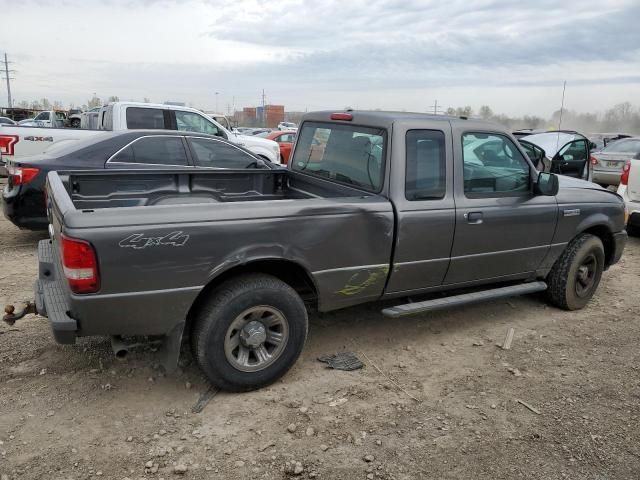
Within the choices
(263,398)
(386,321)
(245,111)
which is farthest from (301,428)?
(245,111)

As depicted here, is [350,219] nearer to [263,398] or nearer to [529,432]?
[263,398]

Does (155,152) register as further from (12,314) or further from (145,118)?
(12,314)

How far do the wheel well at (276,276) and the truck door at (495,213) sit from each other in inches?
46.8

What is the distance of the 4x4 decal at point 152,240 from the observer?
9.12 ft

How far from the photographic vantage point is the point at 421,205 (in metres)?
3.79

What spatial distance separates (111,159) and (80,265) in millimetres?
3988

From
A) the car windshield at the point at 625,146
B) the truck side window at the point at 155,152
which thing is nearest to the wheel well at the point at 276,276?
the truck side window at the point at 155,152

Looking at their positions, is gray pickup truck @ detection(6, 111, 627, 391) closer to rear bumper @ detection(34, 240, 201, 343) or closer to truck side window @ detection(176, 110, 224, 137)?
rear bumper @ detection(34, 240, 201, 343)

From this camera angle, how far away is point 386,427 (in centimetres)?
314

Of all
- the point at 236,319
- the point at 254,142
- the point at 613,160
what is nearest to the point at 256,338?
the point at 236,319

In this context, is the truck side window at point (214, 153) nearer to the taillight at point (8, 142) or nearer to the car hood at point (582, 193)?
the taillight at point (8, 142)

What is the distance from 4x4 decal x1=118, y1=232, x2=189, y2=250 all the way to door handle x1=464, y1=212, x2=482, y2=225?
220cm

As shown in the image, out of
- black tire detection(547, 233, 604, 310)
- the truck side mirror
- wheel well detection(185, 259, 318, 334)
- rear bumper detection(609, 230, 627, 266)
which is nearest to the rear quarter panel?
→ wheel well detection(185, 259, 318, 334)

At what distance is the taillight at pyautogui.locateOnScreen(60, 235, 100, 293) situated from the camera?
270 cm
